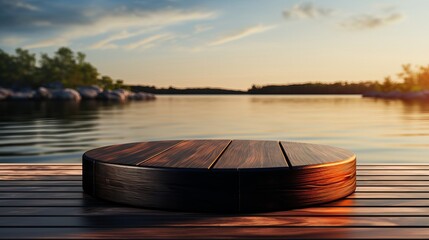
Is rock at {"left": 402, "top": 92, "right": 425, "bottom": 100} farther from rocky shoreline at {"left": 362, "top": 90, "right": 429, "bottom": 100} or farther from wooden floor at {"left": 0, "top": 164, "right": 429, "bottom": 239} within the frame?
wooden floor at {"left": 0, "top": 164, "right": 429, "bottom": 239}

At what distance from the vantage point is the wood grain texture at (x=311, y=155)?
356 centimetres

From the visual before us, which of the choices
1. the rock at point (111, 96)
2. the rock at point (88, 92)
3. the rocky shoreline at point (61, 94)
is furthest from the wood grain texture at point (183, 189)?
the rock at point (88, 92)

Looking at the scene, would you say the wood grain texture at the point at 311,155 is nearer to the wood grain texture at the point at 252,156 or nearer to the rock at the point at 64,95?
the wood grain texture at the point at 252,156

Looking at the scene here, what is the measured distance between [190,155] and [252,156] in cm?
48

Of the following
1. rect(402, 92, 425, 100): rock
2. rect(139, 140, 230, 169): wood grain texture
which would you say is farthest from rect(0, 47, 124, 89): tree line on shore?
rect(139, 140, 230, 169): wood grain texture

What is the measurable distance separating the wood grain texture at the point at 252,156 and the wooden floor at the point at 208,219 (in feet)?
1.06

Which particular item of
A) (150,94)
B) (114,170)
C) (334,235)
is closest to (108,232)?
(114,170)

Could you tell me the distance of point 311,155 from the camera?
3.95 meters

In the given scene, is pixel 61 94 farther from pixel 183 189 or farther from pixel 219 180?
pixel 219 180

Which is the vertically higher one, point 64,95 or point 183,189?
point 183,189

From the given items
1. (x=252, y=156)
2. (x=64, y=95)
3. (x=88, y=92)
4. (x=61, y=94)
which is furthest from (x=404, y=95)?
(x=252, y=156)

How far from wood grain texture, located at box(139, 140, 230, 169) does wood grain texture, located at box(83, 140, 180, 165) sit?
0.30 ft

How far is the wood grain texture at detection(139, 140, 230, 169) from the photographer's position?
136 inches

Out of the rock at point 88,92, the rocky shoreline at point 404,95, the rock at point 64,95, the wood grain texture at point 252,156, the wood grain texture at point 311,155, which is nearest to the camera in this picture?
the wood grain texture at point 252,156
